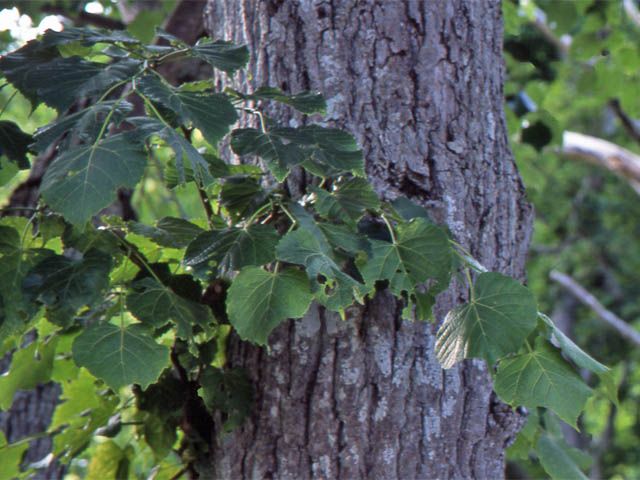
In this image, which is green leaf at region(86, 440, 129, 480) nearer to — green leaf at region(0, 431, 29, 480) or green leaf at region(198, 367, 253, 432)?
green leaf at region(0, 431, 29, 480)

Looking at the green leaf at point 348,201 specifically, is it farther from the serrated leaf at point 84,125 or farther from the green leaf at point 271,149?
the serrated leaf at point 84,125

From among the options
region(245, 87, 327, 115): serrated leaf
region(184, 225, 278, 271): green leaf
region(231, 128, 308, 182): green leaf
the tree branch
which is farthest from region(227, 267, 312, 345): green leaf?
the tree branch

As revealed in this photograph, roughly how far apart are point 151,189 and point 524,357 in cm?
399

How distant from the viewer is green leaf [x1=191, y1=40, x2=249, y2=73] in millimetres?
1155

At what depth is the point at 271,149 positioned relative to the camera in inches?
44.4

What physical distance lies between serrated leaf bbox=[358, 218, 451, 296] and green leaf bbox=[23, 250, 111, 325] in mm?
381

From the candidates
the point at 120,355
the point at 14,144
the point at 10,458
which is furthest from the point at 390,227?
the point at 10,458

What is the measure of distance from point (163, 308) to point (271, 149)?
11.1 inches

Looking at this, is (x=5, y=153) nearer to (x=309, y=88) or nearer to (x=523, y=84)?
(x=309, y=88)

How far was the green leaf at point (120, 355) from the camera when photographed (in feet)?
3.67

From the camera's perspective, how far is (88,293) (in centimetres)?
117

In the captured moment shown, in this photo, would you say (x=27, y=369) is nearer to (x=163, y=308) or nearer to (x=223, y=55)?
(x=163, y=308)

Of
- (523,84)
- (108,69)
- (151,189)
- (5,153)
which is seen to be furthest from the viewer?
(151,189)

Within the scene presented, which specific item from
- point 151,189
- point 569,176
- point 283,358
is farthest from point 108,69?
point 569,176
